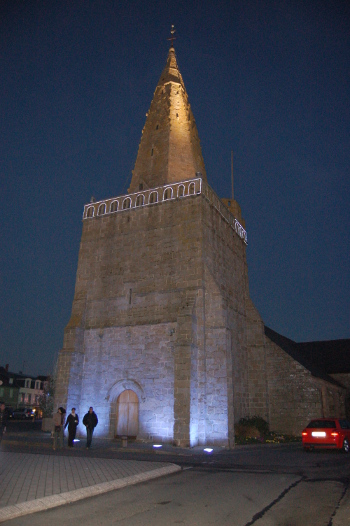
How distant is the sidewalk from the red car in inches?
250

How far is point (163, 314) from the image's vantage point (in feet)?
57.4

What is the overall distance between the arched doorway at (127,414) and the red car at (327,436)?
697 cm

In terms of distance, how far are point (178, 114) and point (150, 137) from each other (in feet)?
7.85

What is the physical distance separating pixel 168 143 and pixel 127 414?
14464 millimetres

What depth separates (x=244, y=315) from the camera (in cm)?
2191

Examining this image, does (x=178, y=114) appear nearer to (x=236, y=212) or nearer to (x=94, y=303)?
(x=236, y=212)

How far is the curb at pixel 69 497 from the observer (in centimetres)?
538

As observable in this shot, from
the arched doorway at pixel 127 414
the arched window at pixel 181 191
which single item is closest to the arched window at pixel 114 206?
the arched window at pixel 181 191

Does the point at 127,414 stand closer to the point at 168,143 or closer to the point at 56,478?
the point at 56,478

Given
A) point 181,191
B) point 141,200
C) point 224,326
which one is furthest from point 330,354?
point 141,200

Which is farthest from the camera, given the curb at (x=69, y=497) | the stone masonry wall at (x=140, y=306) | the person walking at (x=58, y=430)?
the stone masonry wall at (x=140, y=306)

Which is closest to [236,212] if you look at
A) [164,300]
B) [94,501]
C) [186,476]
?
[164,300]

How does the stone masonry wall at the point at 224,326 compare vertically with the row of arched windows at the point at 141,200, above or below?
below

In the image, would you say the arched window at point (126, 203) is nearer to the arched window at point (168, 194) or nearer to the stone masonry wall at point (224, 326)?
the arched window at point (168, 194)
